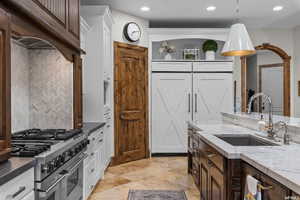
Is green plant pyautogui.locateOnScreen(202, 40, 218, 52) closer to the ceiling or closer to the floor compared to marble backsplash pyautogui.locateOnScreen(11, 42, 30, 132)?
closer to the ceiling

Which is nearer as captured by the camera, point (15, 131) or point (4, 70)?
point (4, 70)

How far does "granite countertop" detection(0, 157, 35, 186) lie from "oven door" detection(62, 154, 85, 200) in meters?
0.57

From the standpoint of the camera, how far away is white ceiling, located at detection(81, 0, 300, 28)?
4445 millimetres

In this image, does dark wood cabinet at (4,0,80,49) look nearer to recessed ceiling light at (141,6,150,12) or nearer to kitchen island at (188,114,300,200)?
kitchen island at (188,114,300,200)

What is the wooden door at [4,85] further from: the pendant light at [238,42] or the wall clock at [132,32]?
the wall clock at [132,32]

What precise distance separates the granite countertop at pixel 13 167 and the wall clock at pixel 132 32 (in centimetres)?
371

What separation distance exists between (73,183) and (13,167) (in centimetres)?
108

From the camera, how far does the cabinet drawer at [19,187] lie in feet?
4.05

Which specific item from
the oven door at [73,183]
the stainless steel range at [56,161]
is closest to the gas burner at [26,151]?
the stainless steel range at [56,161]

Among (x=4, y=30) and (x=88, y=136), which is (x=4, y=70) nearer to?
(x=4, y=30)

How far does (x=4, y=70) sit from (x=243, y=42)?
2.37 meters

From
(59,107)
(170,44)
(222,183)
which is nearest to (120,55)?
(170,44)

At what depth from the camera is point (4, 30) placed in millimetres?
1458

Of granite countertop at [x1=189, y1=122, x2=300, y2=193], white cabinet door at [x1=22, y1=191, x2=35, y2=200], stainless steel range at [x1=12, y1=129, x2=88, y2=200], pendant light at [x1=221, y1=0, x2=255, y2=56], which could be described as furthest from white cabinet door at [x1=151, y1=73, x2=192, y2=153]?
white cabinet door at [x1=22, y1=191, x2=35, y2=200]
